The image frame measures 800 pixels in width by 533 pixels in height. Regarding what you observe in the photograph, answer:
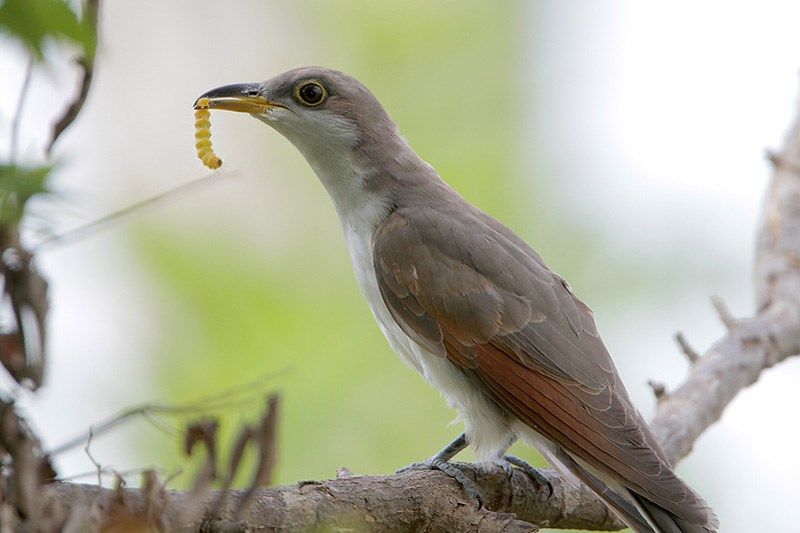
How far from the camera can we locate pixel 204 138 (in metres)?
4.24

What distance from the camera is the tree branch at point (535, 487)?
106 inches

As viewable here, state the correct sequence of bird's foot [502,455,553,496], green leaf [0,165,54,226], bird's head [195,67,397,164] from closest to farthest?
green leaf [0,165,54,226] → bird's foot [502,455,553,496] → bird's head [195,67,397,164]

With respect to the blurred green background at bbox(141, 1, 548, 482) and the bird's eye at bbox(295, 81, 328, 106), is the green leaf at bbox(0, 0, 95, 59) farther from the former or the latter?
the blurred green background at bbox(141, 1, 548, 482)

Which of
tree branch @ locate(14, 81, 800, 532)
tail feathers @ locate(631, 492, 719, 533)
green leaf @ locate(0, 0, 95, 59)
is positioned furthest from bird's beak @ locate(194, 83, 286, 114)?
green leaf @ locate(0, 0, 95, 59)

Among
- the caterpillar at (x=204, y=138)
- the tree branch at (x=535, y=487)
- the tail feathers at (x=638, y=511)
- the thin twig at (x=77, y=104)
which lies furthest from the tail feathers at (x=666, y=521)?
the thin twig at (x=77, y=104)

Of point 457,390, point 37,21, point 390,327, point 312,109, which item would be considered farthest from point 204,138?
point 37,21

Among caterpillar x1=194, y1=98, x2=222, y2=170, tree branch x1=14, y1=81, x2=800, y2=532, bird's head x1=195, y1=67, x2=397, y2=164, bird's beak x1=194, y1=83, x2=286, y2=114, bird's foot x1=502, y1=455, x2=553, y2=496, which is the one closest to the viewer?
tree branch x1=14, y1=81, x2=800, y2=532

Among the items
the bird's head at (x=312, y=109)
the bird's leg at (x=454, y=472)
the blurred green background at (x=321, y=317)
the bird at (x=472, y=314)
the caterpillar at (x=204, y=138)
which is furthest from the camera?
the blurred green background at (x=321, y=317)

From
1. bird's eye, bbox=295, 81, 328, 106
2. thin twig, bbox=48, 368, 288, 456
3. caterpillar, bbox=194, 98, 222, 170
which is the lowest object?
thin twig, bbox=48, 368, 288, 456

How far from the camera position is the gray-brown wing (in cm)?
423

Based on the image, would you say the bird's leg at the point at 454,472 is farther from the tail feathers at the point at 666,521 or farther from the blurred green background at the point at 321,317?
the blurred green background at the point at 321,317

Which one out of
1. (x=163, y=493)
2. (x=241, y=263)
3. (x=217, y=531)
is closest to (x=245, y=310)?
(x=241, y=263)

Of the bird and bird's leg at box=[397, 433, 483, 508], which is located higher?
the bird

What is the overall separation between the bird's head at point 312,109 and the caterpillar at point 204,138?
28cm
